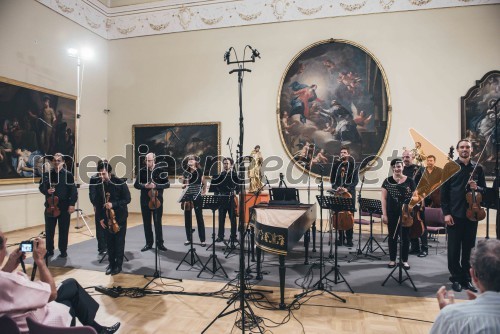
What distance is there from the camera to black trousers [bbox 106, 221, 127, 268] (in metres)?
5.25

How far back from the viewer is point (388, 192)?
16.3ft

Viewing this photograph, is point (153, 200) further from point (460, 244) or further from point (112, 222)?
point (460, 244)

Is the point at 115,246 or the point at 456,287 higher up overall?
the point at 115,246

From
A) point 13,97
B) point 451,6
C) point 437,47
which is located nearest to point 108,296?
point 13,97

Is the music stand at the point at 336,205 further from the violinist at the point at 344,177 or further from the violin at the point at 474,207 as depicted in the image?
the violinist at the point at 344,177

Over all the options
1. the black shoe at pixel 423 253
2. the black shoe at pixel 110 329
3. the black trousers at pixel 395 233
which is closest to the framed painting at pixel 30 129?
the black shoe at pixel 110 329

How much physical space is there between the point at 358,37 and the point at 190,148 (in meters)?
5.87

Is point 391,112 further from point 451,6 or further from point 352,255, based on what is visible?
point 352,255

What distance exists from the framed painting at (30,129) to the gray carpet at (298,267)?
8.90 ft

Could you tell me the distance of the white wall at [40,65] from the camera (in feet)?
26.7

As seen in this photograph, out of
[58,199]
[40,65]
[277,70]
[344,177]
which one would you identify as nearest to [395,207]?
[344,177]

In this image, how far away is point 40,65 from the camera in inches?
352

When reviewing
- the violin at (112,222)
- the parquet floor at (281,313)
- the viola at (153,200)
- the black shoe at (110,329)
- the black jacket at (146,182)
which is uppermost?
the black jacket at (146,182)

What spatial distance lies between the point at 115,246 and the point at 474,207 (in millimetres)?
5013
